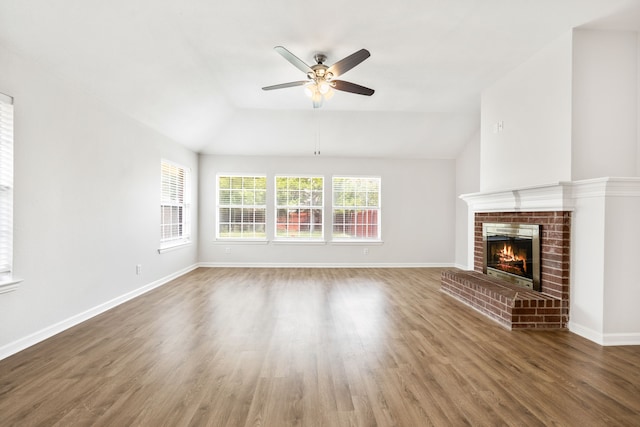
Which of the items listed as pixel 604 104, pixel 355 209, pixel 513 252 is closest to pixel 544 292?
pixel 513 252

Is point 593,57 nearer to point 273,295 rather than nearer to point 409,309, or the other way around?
point 409,309

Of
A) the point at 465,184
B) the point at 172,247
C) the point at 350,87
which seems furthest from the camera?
the point at 465,184

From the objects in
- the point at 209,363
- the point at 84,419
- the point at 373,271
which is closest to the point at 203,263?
the point at 373,271

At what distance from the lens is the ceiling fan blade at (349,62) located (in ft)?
9.42

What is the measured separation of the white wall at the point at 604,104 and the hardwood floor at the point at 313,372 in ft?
6.04

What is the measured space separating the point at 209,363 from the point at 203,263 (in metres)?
4.85

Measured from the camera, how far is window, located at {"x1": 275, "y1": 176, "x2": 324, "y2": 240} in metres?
7.13

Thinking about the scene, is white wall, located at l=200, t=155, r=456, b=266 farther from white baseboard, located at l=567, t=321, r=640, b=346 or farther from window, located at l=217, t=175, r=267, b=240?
white baseboard, located at l=567, t=321, r=640, b=346

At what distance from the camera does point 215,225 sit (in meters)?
6.97

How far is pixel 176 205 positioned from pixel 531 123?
19.3ft

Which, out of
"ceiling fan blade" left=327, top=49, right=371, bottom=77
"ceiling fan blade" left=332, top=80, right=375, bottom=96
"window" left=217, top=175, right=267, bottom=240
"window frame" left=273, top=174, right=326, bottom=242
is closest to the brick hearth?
"ceiling fan blade" left=332, top=80, right=375, bottom=96

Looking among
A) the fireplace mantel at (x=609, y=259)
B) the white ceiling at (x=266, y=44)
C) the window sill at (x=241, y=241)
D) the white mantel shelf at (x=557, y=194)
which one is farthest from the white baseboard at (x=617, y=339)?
the window sill at (x=241, y=241)

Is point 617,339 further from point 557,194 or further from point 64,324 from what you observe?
point 64,324

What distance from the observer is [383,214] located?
7.17 meters
